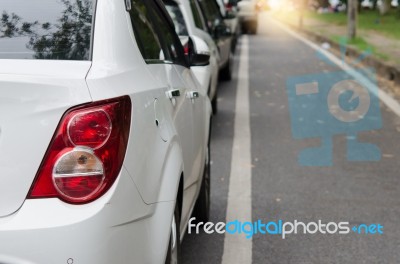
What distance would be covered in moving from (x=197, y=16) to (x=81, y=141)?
7481 mm

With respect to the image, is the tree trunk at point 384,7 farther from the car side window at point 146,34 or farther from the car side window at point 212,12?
the car side window at point 146,34

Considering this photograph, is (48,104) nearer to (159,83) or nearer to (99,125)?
(99,125)

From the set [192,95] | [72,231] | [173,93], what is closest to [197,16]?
[192,95]

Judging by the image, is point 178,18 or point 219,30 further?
Answer: point 219,30

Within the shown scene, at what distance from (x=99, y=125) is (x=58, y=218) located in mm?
360

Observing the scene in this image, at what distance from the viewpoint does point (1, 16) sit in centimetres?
317

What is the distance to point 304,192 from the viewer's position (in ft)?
20.6

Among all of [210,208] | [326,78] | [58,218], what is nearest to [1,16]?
[58,218]

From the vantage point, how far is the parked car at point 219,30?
11.4 metres

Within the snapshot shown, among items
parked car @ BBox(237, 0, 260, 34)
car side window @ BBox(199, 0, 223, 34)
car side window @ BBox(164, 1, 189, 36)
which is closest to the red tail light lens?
car side window @ BBox(164, 1, 189, 36)

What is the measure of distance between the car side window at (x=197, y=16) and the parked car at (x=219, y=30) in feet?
1.79

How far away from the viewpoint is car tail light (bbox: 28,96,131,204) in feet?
8.80

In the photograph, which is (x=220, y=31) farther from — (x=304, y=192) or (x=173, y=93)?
(x=173, y=93)

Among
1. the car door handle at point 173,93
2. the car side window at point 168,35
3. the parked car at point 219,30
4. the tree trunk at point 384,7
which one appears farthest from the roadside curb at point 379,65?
the tree trunk at point 384,7
